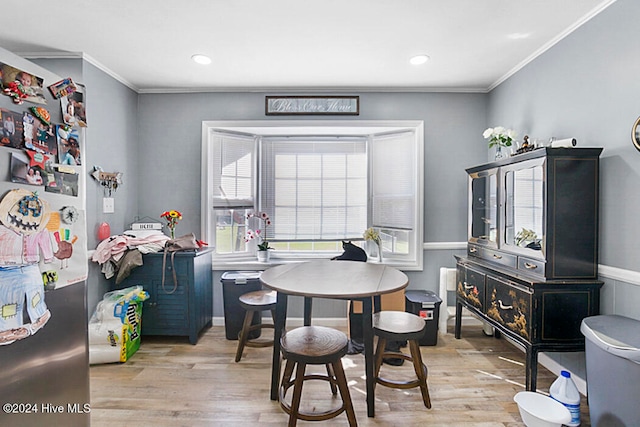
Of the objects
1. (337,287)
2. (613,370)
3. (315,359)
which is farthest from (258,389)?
(613,370)

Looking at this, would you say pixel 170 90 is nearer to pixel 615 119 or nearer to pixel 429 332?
pixel 429 332

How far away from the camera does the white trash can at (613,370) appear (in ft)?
5.13

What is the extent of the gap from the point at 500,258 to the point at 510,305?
412mm

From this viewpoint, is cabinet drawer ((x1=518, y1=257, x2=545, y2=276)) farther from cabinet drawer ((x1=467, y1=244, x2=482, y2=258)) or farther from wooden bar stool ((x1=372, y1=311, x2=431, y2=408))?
wooden bar stool ((x1=372, y1=311, x2=431, y2=408))

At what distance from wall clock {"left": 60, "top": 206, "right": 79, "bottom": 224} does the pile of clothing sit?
5.91 ft

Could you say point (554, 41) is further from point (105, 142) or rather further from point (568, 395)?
point (105, 142)

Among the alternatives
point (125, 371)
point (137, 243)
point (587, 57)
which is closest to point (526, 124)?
point (587, 57)

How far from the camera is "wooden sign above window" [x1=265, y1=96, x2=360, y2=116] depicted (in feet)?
11.8

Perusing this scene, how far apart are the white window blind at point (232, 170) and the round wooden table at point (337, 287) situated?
4.97 ft

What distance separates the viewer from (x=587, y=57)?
229 cm

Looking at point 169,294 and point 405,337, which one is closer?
point 405,337

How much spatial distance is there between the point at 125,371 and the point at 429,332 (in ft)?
8.21

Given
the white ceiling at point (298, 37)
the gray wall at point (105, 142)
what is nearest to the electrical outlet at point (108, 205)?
the gray wall at point (105, 142)

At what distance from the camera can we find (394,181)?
12.3 ft
